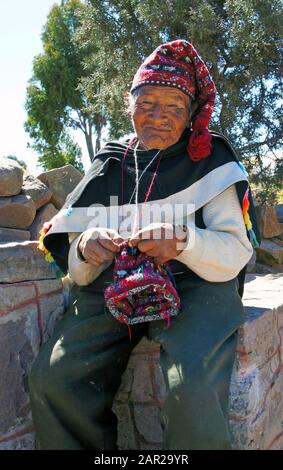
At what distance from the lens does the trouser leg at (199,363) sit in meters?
1.51

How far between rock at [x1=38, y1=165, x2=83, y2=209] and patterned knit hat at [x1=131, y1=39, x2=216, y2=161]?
153 inches

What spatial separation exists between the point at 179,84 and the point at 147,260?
732 millimetres

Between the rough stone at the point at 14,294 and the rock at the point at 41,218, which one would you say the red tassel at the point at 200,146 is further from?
the rock at the point at 41,218

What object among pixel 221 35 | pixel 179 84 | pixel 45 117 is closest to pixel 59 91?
pixel 45 117

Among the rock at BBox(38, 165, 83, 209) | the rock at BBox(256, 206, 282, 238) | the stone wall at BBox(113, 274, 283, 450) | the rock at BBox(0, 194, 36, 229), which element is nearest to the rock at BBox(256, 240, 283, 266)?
the rock at BBox(256, 206, 282, 238)

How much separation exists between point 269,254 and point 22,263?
7160 millimetres

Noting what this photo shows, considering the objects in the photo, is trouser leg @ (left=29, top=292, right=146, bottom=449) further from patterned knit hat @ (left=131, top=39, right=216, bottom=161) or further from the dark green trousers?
patterned knit hat @ (left=131, top=39, right=216, bottom=161)

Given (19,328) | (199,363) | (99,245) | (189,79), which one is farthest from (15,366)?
(189,79)

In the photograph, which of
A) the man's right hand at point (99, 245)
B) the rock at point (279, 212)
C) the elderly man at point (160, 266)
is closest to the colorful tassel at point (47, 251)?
the elderly man at point (160, 266)

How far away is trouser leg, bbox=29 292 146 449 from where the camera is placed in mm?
1715

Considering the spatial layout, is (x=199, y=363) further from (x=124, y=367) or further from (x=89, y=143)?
(x=89, y=143)

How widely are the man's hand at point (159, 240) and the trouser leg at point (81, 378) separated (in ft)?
1.11
